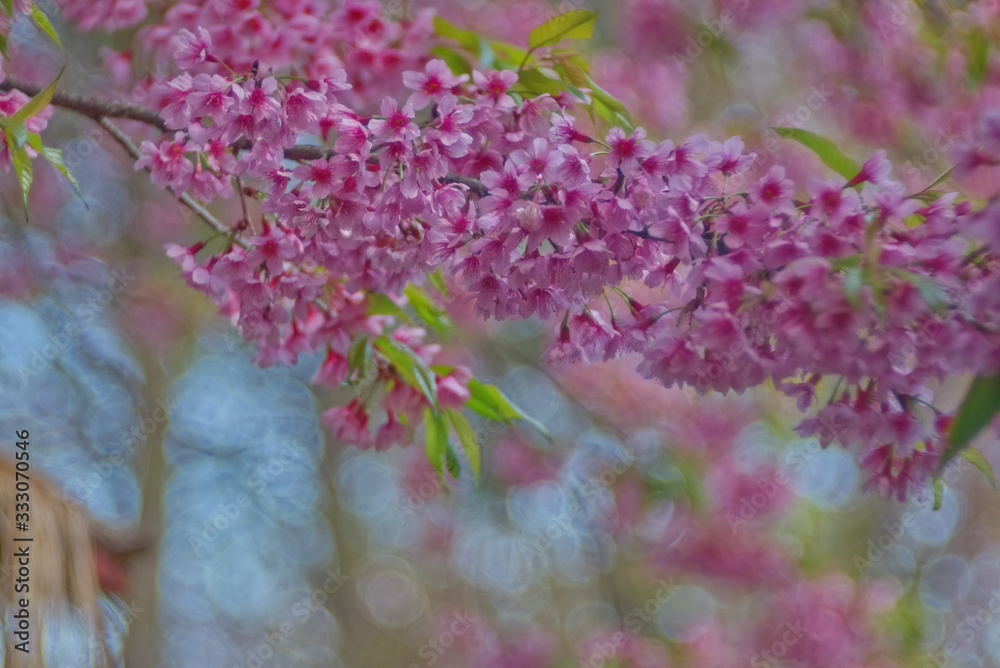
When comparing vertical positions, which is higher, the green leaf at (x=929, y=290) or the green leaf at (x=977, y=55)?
the green leaf at (x=977, y=55)

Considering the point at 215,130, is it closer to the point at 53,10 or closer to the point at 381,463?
the point at 53,10

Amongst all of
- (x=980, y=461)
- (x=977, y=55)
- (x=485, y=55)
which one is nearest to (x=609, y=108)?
(x=485, y=55)

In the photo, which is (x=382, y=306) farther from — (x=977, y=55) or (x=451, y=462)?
(x=977, y=55)

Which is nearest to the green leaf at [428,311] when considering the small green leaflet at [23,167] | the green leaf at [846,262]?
the small green leaflet at [23,167]

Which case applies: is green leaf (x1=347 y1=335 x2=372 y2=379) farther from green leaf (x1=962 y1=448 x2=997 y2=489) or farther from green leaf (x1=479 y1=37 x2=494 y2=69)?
green leaf (x1=962 y1=448 x2=997 y2=489)

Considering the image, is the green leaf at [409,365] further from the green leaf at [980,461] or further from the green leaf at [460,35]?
the green leaf at [980,461]

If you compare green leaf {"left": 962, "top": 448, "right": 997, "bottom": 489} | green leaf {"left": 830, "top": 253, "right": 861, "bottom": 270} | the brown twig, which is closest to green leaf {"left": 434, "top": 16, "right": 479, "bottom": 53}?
the brown twig
